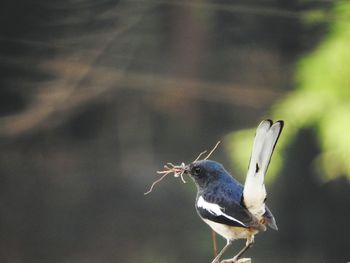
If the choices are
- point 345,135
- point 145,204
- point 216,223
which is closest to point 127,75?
point 145,204

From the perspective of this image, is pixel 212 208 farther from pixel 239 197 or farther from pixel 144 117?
pixel 144 117

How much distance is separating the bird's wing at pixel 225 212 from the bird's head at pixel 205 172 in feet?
0.15

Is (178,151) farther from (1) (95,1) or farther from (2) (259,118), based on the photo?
(1) (95,1)

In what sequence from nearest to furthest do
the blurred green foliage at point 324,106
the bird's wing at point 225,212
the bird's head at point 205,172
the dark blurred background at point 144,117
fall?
the bird's wing at point 225,212 → the bird's head at point 205,172 → the blurred green foliage at point 324,106 → the dark blurred background at point 144,117

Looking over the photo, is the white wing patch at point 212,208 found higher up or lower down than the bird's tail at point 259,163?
lower down

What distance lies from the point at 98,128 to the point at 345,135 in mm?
1132

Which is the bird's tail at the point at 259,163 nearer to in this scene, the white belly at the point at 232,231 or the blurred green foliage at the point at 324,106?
the white belly at the point at 232,231

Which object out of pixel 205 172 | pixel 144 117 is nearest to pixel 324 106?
pixel 144 117

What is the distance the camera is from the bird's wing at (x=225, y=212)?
1.24 meters

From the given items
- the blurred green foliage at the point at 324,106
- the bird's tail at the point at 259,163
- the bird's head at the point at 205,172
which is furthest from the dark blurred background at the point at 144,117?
the bird's tail at the point at 259,163

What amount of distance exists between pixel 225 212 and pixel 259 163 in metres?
0.16

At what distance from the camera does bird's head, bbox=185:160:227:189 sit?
135 cm

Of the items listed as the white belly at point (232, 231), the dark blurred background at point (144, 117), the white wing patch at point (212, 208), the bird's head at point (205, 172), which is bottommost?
the dark blurred background at point (144, 117)

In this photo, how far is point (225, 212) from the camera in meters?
1.28
